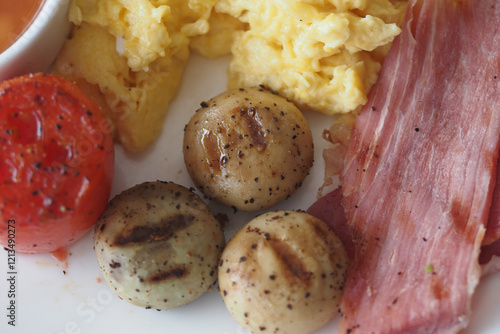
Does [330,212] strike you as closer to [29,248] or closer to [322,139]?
[322,139]

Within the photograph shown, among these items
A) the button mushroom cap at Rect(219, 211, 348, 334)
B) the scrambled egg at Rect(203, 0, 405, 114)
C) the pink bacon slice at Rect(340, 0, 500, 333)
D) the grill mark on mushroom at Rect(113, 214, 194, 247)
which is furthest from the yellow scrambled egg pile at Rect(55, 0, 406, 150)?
the button mushroom cap at Rect(219, 211, 348, 334)

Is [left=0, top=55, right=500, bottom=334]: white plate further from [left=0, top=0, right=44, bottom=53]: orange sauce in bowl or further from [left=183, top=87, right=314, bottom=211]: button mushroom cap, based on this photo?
[left=0, top=0, right=44, bottom=53]: orange sauce in bowl

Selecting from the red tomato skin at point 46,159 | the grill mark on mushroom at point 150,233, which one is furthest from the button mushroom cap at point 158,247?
the red tomato skin at point 46,159

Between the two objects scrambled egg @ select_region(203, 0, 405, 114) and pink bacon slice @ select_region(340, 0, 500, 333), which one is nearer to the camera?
pink bacon slice @ select_region(340, 0, 500, 333)

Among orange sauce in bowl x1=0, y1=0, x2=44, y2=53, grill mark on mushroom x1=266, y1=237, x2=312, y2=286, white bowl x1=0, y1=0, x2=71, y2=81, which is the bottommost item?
grill mark on mushroom x1=266, y1=237, x2=312, y2=286

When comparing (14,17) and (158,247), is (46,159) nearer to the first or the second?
(158,247)

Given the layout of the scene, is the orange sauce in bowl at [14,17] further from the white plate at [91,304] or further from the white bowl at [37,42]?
the white plate at [91,304]
